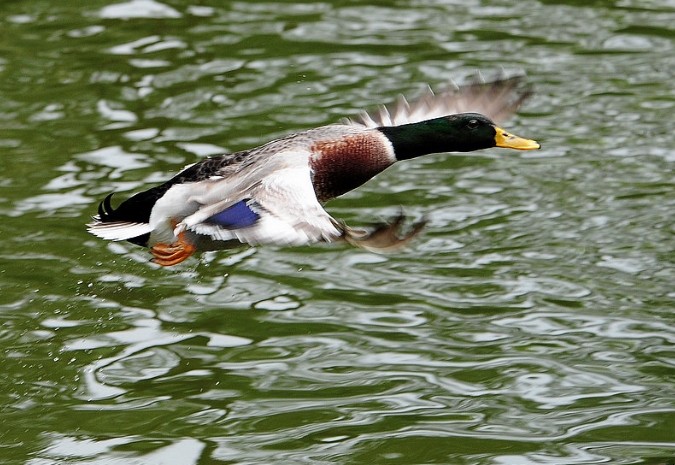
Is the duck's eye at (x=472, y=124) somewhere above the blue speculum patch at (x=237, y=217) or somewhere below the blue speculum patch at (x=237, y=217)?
above

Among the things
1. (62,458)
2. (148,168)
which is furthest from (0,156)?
(62,458)

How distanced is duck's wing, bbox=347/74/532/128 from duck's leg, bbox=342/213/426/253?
2.14m

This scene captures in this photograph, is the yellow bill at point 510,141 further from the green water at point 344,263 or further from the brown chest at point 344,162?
the green water at point 344,263

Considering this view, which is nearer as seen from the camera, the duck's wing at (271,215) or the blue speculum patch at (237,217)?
the duck's wing at (271,215)

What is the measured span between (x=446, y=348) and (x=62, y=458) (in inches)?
82.4

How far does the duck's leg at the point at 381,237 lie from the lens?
6137 mm

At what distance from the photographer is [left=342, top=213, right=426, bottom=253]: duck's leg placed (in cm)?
614

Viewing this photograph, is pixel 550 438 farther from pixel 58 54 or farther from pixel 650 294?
pixel 58 54

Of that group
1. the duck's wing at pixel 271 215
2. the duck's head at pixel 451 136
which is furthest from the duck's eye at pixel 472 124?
the duck's wing at pixel 271 215

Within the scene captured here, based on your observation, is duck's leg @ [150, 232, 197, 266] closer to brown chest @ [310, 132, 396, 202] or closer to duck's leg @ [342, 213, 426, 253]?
brown chest @ [310, 132, 396, 202]

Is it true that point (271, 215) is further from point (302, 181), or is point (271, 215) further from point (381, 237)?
point (381, 237)

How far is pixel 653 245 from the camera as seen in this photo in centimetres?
873

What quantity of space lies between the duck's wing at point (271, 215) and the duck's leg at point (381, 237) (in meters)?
0.07

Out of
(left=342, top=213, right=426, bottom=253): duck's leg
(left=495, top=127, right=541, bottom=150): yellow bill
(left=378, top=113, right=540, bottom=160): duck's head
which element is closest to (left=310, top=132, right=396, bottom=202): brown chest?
(left=378, top=113, right=540, bottom=160): duck's head
